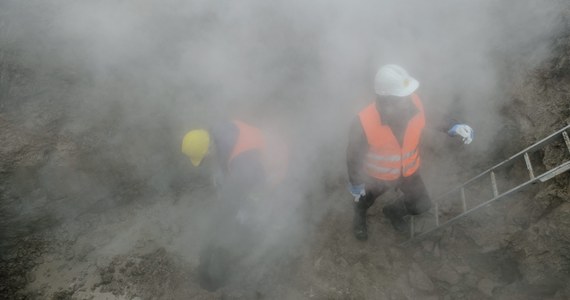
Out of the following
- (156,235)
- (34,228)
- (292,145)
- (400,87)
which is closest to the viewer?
(400,87)

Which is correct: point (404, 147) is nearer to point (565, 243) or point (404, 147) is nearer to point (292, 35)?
point (565, 243)

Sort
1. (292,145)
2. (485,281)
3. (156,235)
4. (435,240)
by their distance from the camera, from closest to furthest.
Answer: (485,281), (435,240), (156,235), (292,145)

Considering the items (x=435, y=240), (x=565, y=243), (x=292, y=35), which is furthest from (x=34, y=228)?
(x=565, y=243)

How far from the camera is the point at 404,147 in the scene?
268 cm

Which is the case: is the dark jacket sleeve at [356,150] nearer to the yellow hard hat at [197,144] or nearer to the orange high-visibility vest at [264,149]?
the orange high-visibility vest at [264,149]

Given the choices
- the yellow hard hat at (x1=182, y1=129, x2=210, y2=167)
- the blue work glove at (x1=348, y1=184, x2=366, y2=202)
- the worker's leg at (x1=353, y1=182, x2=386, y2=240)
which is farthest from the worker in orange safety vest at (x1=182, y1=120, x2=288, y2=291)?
the worker's leg at (x1=353, y1=182, x2=386, y2=240)

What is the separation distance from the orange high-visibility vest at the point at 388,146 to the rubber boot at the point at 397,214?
0.58 meters

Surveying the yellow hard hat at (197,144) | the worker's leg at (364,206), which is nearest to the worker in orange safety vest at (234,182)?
the yellow hard hat at (197,144)

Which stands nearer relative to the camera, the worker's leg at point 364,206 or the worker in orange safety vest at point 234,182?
the worker in orange safety vest at point 234,182

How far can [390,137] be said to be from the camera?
2637 mm

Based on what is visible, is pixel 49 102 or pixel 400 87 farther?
pixel 49 102

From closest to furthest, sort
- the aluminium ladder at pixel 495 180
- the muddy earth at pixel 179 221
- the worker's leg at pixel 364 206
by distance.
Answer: the aluminium ladder at pixel 495 180 < the muddy earth at pixel 179 221 < the worker's leg at pixel 364 206

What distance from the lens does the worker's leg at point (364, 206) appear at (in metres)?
3.06

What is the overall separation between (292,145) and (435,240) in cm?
164
